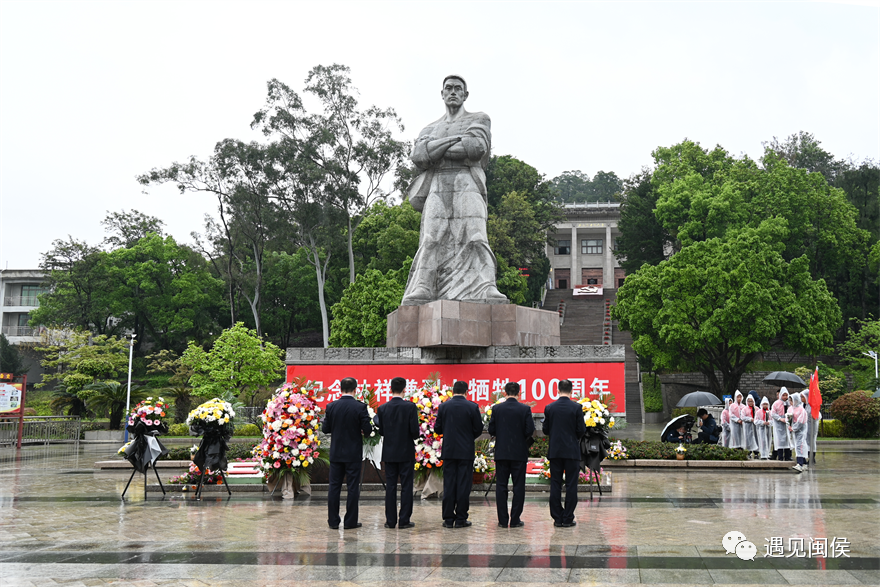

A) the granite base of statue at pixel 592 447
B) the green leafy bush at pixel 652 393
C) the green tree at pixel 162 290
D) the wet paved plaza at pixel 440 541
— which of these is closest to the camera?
the wet paved plaza at pixel 440 541

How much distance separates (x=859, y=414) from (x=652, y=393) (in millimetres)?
11820

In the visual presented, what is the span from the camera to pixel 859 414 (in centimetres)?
2316

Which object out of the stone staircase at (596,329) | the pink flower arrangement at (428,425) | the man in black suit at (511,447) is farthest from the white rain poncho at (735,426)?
the stone staircase at (596,329)

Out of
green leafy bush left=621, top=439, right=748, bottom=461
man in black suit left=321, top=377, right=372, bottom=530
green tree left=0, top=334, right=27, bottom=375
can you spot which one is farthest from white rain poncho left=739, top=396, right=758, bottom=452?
green tree left=0, top=334, right=27, bottom=375

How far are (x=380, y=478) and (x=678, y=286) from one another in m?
23.8

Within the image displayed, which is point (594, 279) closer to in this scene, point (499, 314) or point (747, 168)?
point (747, 168)

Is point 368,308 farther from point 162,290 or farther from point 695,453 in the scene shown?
point 695,453

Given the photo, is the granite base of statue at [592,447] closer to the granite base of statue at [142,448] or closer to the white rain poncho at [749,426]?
the granite base of statue at [142,448]

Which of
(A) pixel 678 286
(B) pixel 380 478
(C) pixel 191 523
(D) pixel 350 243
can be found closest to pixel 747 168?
(A) pixel 678 286

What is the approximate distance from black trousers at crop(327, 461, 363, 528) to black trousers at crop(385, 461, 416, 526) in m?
0.31

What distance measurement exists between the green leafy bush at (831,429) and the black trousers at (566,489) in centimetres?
1962

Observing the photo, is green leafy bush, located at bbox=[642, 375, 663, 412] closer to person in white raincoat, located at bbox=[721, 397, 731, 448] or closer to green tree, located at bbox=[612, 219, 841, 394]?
green tree, located at bbox=[612, 219, 841, 394]

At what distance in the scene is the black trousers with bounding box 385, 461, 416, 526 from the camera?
7547mm

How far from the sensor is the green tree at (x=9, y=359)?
46250 mm
